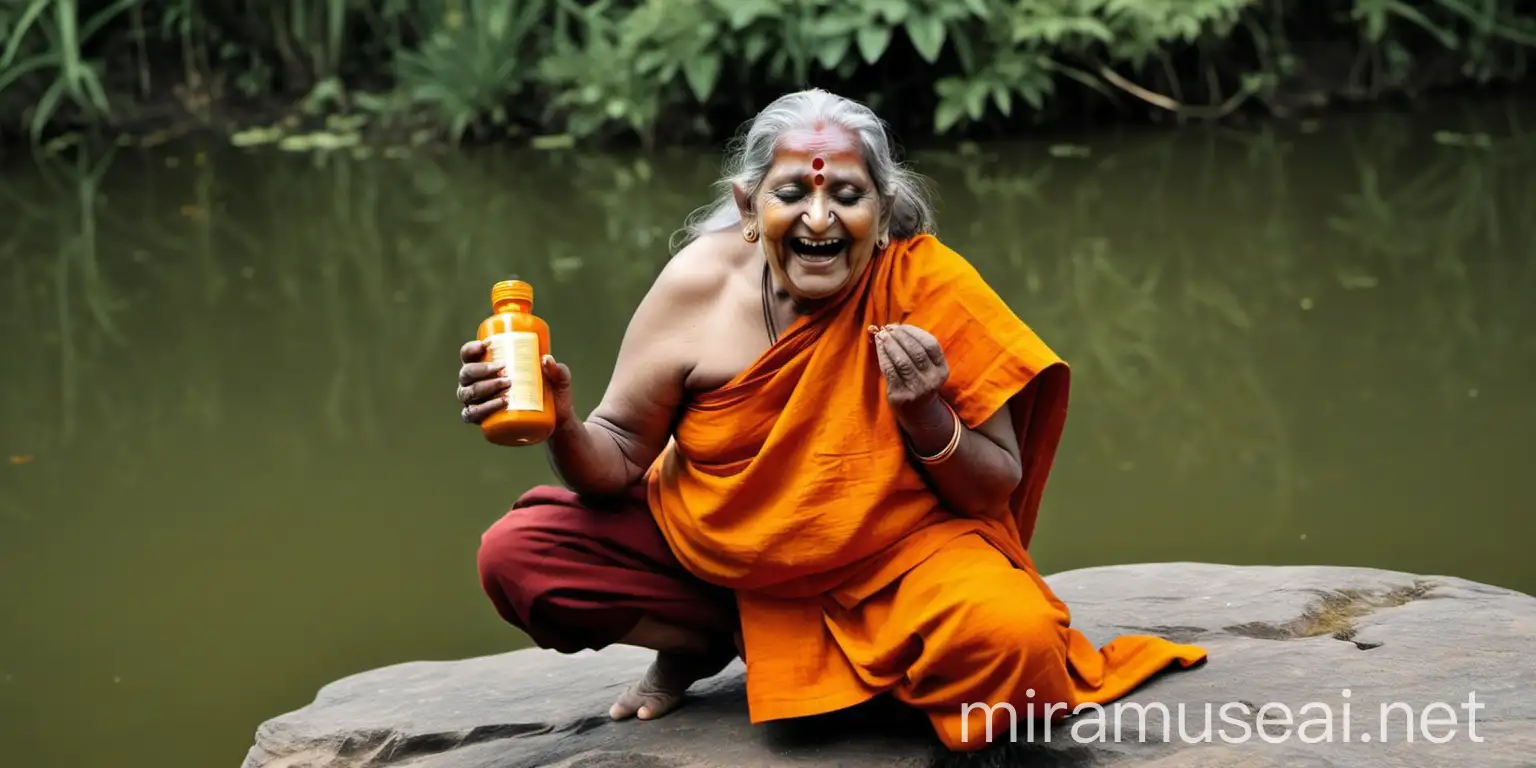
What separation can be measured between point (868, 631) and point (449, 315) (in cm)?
411

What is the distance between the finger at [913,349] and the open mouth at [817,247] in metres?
0.19

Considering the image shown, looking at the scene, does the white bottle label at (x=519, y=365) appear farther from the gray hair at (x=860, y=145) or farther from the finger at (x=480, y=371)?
the gray hair at (x=860, y=145)

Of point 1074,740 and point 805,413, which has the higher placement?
point 805,413

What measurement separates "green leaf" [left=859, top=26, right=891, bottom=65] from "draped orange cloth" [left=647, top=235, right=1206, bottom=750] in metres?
5.96

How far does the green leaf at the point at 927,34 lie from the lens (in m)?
8.37

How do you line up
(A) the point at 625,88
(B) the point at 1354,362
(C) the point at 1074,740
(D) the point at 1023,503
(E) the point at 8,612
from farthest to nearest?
(A) the point at 625,88 → (B) the point at 1354,362 → (E) the point at 8,612 → (D) the point at 1023,503 → (C) the point at 1074,740

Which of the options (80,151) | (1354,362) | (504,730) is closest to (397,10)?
(80,151)

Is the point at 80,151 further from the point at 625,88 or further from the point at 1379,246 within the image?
the point at 1379,246

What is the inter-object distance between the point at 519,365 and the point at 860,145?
0.58m

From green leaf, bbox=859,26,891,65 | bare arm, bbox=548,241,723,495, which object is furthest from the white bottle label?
green leaf, bbox=859,26,891,65

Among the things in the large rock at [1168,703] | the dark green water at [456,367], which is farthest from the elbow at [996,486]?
the dark green water at [456,367]

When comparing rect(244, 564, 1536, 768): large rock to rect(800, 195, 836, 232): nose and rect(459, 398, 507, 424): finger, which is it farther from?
rect(800, 195, 836, 232): nose

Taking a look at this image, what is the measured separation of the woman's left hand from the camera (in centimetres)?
234

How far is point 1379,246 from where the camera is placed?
6598mm
